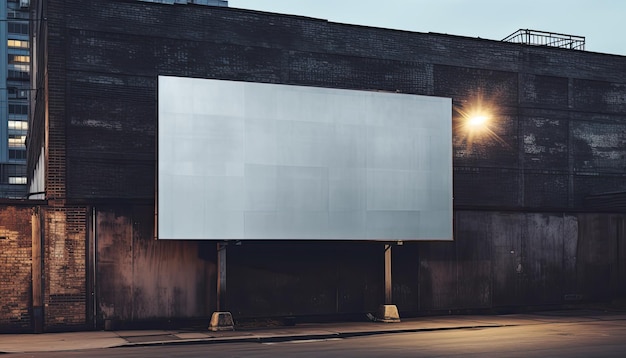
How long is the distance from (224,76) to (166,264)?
801 cm

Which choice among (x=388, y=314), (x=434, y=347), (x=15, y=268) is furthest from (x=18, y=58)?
(x=434, y=347)

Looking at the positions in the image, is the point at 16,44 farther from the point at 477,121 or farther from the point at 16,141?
the point at 477,121

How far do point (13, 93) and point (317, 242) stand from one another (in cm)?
10072

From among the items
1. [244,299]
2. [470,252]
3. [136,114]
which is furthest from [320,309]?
[136,114]

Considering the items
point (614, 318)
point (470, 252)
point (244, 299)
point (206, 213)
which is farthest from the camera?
point (470, 252)

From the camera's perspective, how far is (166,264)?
22.6 m

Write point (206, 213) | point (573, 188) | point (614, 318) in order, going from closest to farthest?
point (206, 213) → point (614, 318) → point (573, 188)

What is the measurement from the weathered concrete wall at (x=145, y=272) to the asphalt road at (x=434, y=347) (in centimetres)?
374

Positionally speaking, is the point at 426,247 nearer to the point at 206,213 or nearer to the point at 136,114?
the point at 206,213

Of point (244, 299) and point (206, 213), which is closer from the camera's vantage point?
point (206, 213)

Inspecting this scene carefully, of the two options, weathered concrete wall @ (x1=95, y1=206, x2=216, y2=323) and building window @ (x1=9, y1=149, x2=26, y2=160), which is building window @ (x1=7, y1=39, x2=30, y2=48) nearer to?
building window @ (x1=9, y1=149, x2=26, y2=160)

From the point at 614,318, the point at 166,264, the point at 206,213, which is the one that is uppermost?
the point at 206,213

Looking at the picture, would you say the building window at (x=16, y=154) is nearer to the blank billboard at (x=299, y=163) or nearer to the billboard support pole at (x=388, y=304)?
the blank billboard at (x=299, y=163)

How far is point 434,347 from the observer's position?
58.3ft
